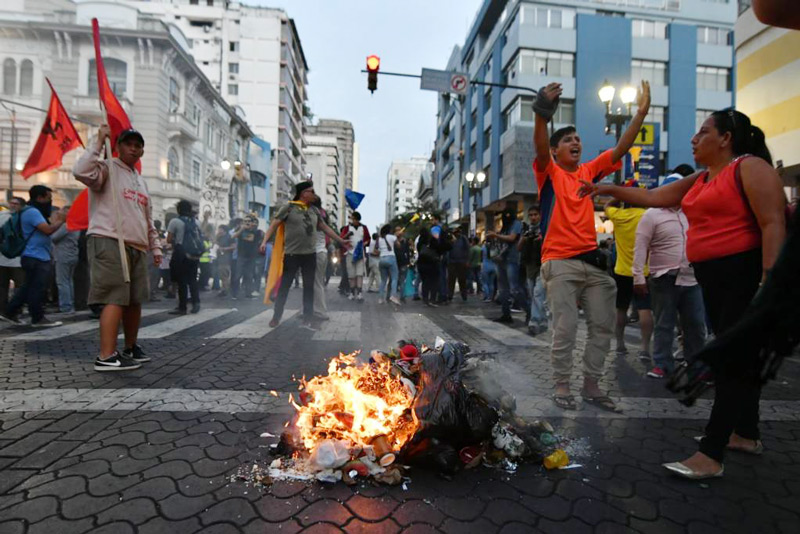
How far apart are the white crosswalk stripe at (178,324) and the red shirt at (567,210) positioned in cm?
491

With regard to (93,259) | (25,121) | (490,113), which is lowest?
(93,259)

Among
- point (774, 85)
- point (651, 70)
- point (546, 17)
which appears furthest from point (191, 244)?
point (651, 70)

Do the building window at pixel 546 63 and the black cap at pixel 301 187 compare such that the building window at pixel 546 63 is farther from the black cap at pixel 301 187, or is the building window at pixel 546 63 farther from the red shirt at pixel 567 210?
the red shirt at pixel 567 210

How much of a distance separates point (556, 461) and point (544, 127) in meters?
2.09

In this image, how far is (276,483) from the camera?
2.15 m

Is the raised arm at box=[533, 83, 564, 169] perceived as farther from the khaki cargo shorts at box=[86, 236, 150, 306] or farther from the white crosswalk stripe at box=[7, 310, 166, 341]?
the white crosswalk stripe at box=[7, 310, 166, 341]

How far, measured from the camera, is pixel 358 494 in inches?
81.8

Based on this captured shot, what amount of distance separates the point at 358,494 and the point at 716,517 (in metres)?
1.54

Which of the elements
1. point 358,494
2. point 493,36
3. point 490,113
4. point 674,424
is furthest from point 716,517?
point 493,36

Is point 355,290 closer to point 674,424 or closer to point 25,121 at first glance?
point 674,424

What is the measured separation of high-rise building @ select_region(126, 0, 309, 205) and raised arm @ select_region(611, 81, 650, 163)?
60.4 meters

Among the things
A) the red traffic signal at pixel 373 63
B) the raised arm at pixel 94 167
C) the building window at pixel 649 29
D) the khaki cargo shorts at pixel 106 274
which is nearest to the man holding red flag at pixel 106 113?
the raised arm at pixel 94 167

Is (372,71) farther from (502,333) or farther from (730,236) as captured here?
(730,236)

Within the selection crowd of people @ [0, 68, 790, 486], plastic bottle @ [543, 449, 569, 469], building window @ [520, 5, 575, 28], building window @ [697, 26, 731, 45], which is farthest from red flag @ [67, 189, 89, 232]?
building window @ [697, 26, 731, 45]
